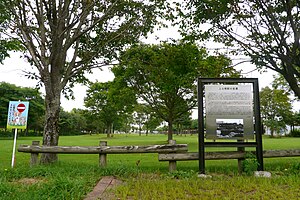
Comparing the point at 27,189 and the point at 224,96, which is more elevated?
the point at 224,96

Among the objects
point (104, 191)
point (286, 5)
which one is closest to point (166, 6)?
point (286, 5)

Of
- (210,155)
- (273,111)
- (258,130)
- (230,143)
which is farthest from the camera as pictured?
(273,111)

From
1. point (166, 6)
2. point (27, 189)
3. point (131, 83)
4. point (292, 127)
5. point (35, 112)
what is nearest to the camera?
point (27, 189)

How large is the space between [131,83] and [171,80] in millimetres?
10727

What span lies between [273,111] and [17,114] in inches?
1843

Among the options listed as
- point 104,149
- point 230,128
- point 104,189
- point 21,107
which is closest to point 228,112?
point 230,128

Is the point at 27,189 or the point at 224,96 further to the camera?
the point at 224,96

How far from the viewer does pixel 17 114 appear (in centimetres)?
759

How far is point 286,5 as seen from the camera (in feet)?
22.4

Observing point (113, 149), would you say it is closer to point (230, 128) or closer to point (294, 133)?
A: point (230, 128)

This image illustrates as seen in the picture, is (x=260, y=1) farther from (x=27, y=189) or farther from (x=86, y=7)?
(x=27, y=189)

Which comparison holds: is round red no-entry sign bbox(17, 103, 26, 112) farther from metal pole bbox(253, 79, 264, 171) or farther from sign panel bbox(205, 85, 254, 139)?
metal pole bbox(253, 79, 264, 171)

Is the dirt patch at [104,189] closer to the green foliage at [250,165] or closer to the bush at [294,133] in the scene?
the green foliage at [250,165]

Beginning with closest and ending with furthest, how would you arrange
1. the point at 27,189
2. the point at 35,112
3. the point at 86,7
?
1. the point at 27,189
2. the point at 86,7
3. the point at 35,112
